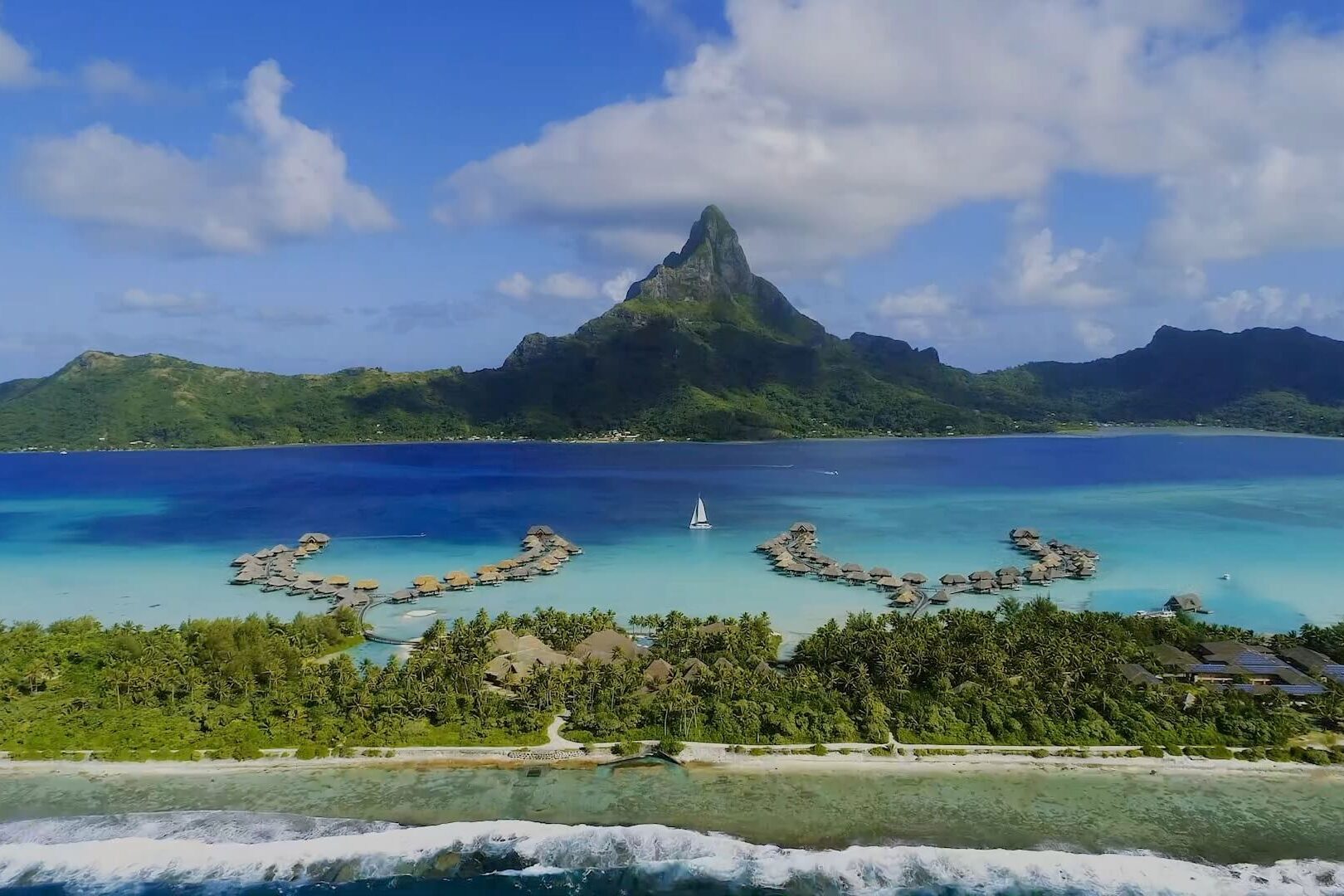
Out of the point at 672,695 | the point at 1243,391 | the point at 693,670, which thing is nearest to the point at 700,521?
the point at 693,670

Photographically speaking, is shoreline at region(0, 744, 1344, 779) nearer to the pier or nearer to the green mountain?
the pier

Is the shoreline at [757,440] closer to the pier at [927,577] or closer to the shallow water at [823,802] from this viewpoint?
the pier at [927,577]

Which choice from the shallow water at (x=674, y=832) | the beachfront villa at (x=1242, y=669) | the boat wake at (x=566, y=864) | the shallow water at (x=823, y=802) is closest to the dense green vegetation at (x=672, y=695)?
the beachfront villa at (x=1242, y=669)

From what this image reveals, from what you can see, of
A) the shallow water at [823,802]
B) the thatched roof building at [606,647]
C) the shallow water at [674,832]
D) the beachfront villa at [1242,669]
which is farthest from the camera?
the thatched roof building at [606,647]

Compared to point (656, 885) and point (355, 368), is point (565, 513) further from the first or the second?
point (355, 368)

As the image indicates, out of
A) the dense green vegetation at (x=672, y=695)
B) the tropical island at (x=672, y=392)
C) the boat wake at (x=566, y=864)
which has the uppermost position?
the tropical island at (x=672, y=392)

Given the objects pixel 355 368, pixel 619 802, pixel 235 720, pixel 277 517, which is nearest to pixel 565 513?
pixel 277 517

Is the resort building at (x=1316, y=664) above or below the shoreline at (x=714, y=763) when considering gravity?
above
